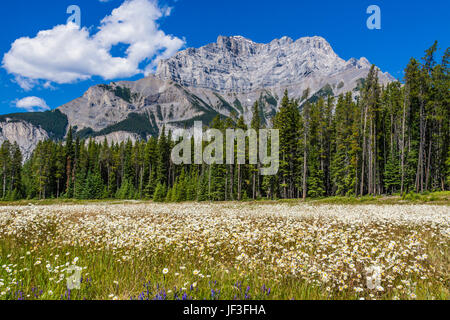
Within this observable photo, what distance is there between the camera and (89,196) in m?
62.8

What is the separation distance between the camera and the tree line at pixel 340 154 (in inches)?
1431

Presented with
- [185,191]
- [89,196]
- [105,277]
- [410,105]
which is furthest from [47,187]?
[410,105]

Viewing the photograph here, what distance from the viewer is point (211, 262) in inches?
194

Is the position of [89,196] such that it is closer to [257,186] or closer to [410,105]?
[257,186]

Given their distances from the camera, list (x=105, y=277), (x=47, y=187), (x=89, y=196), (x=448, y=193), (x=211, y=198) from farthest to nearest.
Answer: (x=47, y=187) < (x=89, y=196) < (x=211, y=198) < (x=448, y=193) < (x=105, y=277)

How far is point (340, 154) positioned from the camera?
148ft

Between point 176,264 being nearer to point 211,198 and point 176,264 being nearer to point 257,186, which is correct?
point 211,198

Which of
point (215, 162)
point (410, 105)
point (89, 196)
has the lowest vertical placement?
point (89, 196)

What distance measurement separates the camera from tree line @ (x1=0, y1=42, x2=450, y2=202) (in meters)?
36.3

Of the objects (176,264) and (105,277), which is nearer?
(105,277)
